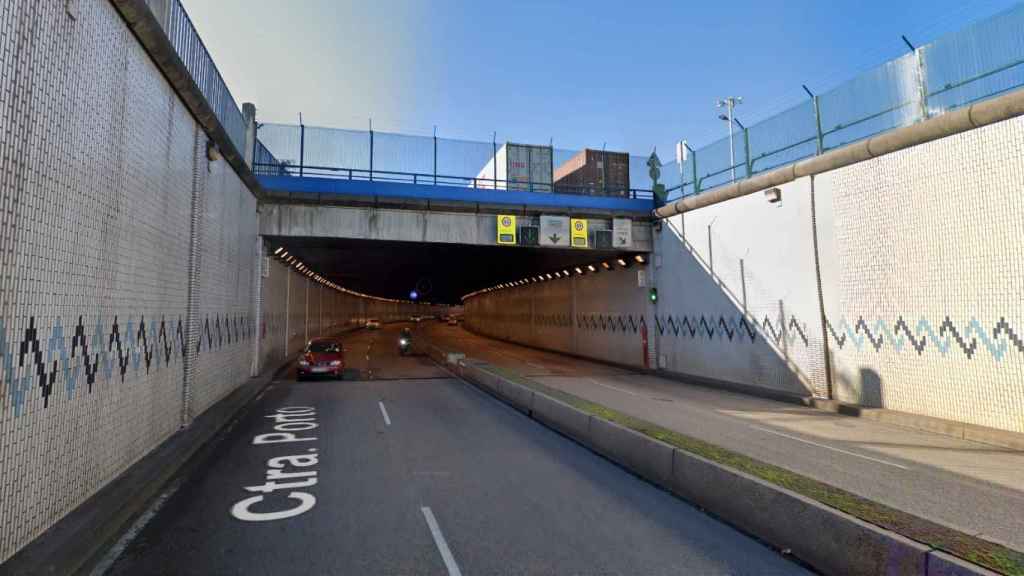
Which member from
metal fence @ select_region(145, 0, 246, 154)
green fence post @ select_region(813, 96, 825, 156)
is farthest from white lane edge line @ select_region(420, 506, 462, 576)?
green fence post @ select_region(813, 96, 825, 156)

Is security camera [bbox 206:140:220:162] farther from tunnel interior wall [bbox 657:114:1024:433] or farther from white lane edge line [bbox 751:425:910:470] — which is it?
tunnel interior wall [bbox 657:114:1024:433]

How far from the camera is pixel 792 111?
16.9 meters

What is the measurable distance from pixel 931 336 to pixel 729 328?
22.6 ft

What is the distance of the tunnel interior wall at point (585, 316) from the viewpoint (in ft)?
83.0

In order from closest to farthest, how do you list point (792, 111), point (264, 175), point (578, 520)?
point (578, 520) → point (792, 111) → point (264, 175)

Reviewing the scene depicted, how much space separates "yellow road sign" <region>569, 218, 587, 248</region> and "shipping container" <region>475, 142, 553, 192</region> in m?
2.71

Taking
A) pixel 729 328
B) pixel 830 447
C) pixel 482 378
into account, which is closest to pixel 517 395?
pixel 482 378

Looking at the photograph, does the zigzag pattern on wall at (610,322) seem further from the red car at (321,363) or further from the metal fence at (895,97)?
the red car at (321,363)

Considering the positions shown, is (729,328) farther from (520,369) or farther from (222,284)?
(222,284)

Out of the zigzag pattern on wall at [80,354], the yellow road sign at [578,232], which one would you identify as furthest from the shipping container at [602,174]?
the zigzag pattern on wall at [80,354]

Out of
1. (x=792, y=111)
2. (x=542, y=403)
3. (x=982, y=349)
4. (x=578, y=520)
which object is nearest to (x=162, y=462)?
(x=578, y=520)

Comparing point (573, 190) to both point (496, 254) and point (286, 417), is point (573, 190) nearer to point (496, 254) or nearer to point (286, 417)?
point (496, 254)

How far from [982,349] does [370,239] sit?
62.4 ft

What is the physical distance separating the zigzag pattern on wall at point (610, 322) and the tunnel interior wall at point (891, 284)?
19.1ft
